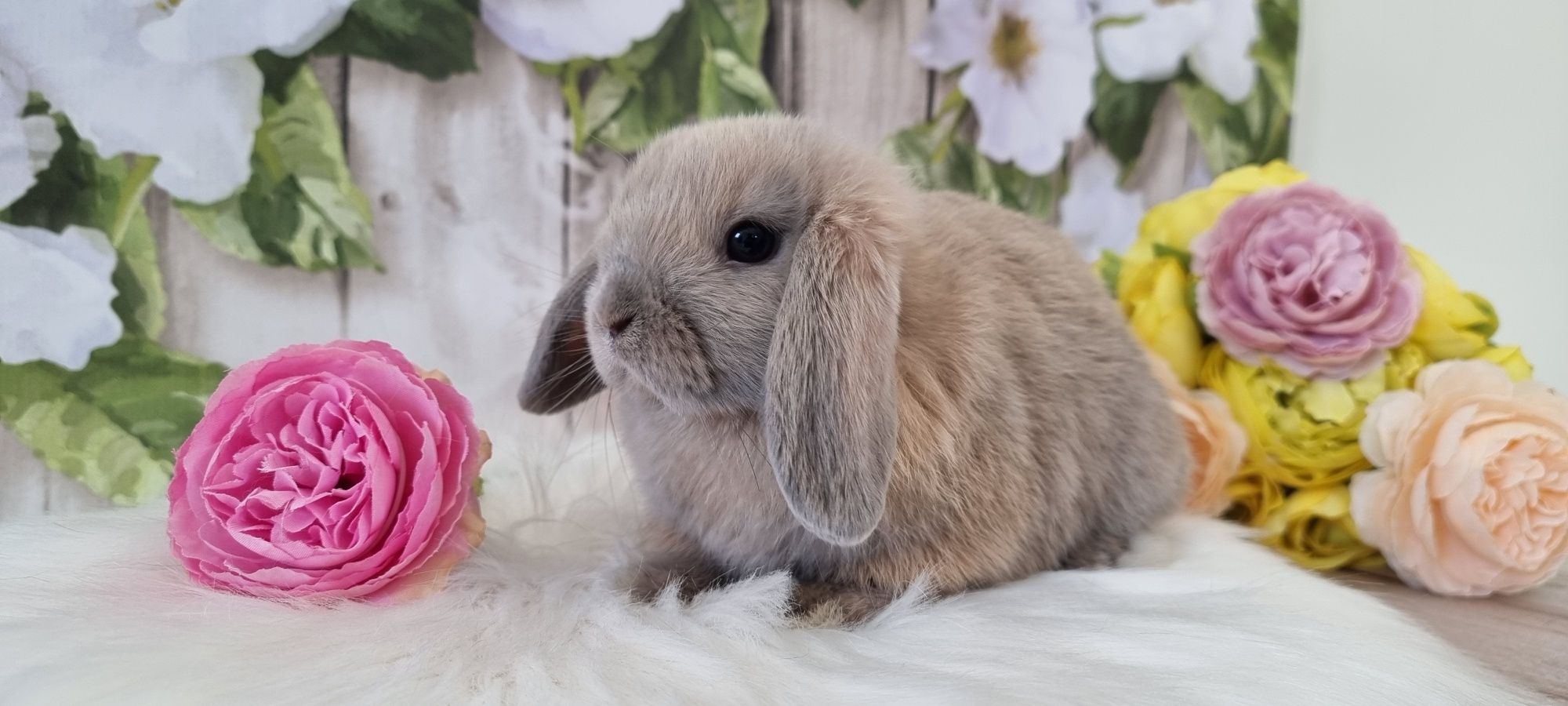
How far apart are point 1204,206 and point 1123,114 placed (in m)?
0.29

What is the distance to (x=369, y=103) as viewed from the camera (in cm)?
108

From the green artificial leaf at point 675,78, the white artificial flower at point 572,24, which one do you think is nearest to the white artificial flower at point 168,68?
the white artificial flower at point 572,24

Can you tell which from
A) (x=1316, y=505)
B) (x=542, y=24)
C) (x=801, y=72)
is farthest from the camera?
(x=801, y=72)

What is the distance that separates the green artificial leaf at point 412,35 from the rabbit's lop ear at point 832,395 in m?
0.67

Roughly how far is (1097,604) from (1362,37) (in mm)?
1207

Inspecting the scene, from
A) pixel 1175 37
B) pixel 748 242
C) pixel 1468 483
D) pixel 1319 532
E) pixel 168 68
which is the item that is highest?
pixel 1175 37

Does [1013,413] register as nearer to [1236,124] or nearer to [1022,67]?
[1022,67]

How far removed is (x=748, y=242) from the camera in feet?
2.28

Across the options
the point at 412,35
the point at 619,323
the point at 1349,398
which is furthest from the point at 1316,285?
the point at 412,35

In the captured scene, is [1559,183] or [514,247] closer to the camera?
[514,247]

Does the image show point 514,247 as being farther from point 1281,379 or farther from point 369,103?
point 1281,379

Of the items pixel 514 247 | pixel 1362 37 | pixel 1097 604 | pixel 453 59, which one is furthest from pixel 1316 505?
pixel 453 59

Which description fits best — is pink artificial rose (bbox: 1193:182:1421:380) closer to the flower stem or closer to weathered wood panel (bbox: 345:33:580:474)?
weathered wood panel (bbox: 345:33:580:474)

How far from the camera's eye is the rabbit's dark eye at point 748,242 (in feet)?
2.27
